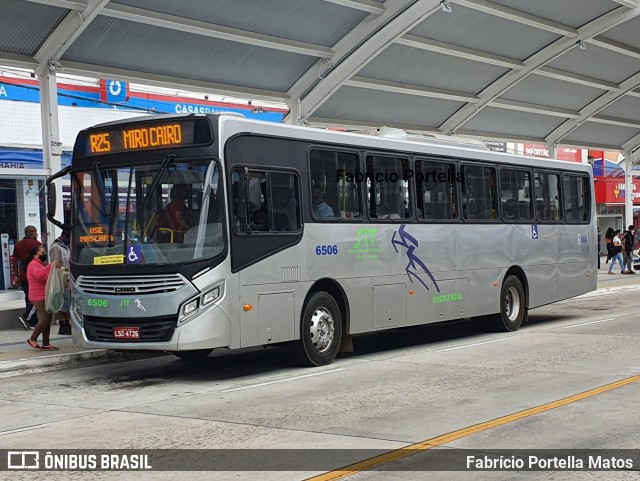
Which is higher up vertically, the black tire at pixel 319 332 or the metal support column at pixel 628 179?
the metal support column at pixel 628 179

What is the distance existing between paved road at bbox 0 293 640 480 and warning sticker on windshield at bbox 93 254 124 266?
1.54 m

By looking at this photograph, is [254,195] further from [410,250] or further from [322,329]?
[410,250]

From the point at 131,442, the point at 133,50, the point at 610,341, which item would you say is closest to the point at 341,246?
the point at 610,341

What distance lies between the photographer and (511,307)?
1778 cm

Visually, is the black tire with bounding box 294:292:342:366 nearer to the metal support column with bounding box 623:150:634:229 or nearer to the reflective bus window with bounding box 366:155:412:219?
the reflective bus window with bounding box 366:155:412:219

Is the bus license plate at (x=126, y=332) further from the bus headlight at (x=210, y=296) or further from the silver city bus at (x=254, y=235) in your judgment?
the bus headlight at (x=210, y=296)

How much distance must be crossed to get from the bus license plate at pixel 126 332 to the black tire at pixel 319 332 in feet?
7.37

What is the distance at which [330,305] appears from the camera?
13195 mm

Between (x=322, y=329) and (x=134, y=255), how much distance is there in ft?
9.41

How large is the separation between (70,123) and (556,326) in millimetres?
15650

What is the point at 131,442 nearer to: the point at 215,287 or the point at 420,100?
the point at 215,287

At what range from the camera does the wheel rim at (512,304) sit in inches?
695

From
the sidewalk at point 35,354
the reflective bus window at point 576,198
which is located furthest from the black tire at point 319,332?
the reflective bus window at point 576,198

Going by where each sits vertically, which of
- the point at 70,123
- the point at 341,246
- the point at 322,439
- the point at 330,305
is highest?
the point at 70,123
